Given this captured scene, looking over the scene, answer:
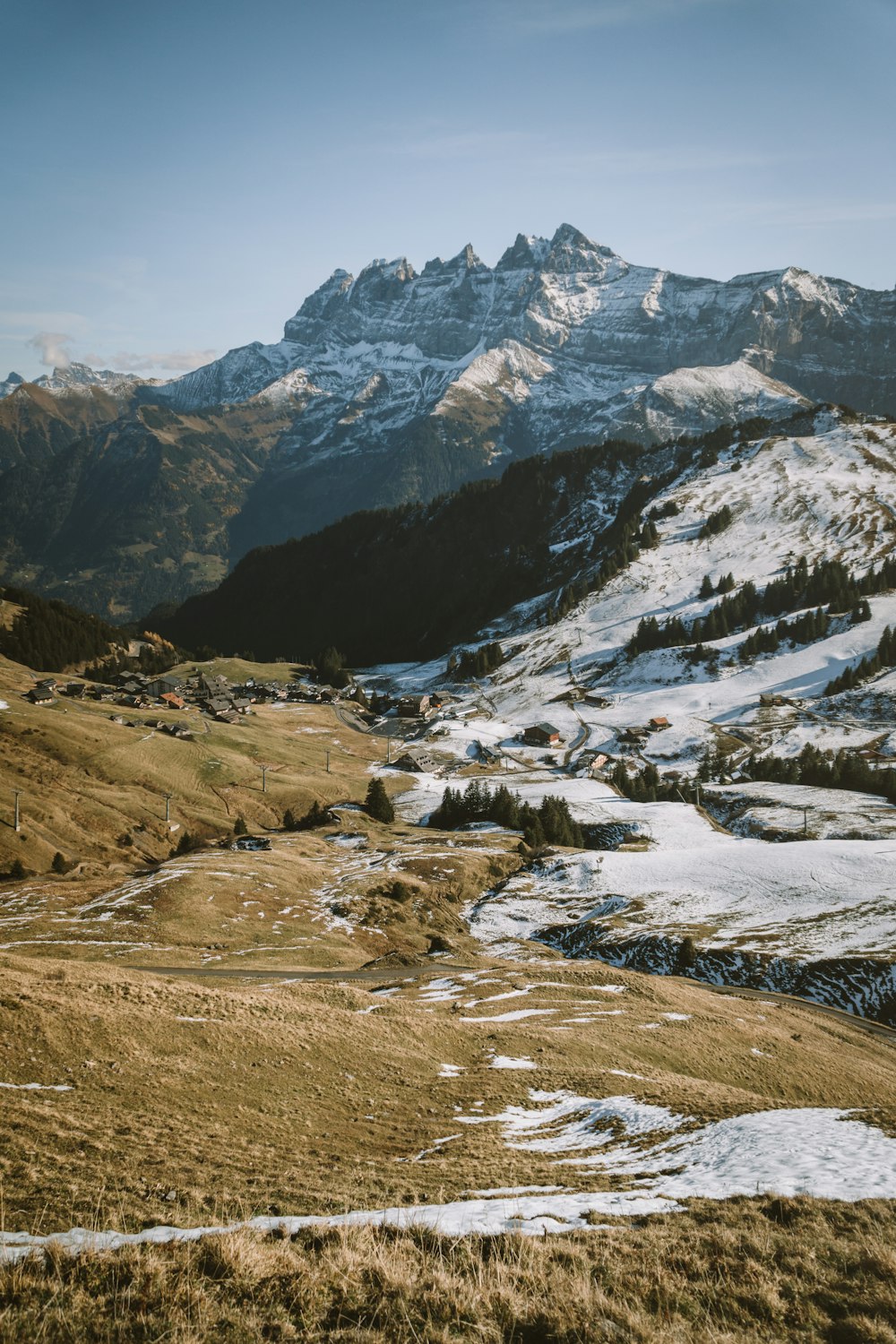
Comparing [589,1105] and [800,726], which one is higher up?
[589,1105]

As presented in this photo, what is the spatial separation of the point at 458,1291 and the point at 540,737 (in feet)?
599

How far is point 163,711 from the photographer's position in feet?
584

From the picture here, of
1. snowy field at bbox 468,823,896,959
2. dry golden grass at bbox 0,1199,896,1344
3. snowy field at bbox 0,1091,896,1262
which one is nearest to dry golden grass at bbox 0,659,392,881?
snowy field at bbox 468,823,896,959

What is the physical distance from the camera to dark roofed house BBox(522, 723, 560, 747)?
190 metres

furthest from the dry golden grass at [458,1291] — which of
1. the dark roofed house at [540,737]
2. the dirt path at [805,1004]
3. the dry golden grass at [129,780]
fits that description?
the dark roofed house at [540,737]

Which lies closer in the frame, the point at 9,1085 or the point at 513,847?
the point at 9,1085

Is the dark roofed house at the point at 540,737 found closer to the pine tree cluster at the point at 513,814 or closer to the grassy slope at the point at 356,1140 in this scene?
the pine tree cluster at the point at 513,814

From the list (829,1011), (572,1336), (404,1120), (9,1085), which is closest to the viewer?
(572,1336)

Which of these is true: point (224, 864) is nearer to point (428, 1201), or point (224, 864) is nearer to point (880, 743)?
point (428, 1201)

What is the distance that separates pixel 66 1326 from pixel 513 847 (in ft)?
356

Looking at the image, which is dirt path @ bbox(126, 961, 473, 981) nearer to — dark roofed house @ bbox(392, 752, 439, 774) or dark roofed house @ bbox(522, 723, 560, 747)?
dark roofed house @ bbox(392, 752, 439, 774)

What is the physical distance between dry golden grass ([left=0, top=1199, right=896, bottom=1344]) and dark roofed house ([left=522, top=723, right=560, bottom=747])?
176 metres

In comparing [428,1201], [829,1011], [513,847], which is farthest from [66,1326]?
[513,847]

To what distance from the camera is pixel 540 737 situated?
192 m
